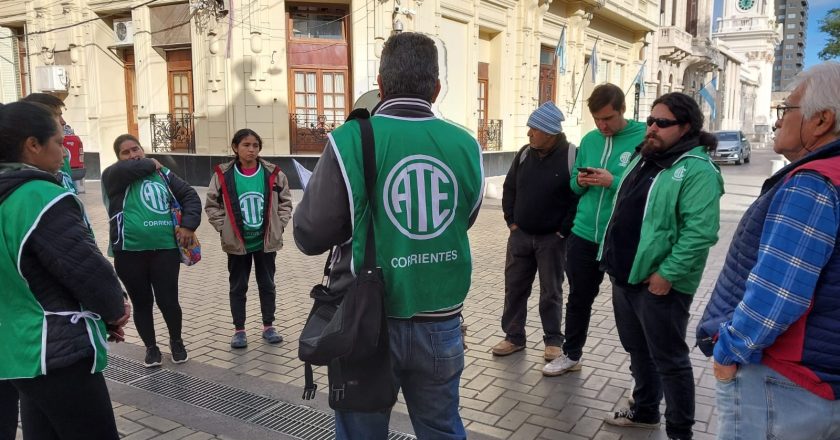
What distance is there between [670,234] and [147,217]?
3.47 metres

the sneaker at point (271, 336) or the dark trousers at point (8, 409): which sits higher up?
the dark trousers at point (8, 409)

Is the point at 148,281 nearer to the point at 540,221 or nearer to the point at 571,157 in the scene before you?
the point at 540,221

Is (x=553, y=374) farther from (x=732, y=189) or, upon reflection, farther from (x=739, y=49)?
(x=739, y=49)

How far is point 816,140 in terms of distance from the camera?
1.89 metres

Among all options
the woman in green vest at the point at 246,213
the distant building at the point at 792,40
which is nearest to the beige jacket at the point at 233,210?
the woman in green vest at the point at 246,213

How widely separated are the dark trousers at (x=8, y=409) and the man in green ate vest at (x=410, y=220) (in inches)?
59.4

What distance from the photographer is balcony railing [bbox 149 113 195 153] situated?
16.2 meters

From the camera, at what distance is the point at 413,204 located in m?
2.20

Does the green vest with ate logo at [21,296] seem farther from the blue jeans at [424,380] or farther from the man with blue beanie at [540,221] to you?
the man with blue beanie at [540,221]

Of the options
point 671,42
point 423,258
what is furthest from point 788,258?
point 671,42

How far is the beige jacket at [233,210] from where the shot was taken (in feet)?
15.7

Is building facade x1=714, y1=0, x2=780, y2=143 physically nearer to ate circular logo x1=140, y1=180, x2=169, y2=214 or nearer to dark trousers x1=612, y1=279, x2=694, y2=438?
dark trousers x1=612, y1=279, x2=694, y2=438

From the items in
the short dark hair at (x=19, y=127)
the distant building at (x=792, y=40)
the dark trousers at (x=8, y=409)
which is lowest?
the dark trousers at (x=8, y=409)

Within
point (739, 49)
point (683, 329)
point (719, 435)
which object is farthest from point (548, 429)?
point (739, 49)
